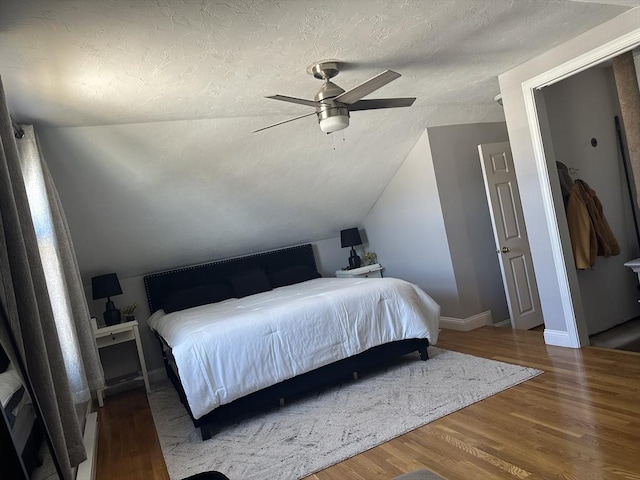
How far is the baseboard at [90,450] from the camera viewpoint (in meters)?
2.62

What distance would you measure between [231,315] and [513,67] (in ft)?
10.1

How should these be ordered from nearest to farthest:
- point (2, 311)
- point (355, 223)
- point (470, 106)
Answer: point (2, 311) < point (470, 106) < point (355, 223)

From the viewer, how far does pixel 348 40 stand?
104 inches

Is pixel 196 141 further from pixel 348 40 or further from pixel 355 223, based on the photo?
pixel 355 223

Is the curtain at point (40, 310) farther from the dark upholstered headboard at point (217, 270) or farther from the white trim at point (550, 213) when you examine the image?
the white trim at point (550, 213)

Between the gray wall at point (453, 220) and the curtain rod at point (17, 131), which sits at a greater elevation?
the curtain rod at point (17, 131)

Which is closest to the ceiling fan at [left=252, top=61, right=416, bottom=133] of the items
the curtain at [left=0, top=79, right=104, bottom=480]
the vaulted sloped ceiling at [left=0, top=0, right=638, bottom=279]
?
the vaulted sloped ceiling at [left=0, top=0, right=638, bottom=279]

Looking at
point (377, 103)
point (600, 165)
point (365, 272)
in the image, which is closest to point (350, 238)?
point (365, 272)

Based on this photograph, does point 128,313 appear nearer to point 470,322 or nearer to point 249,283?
point 249,283

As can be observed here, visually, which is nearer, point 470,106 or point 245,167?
point 245,167

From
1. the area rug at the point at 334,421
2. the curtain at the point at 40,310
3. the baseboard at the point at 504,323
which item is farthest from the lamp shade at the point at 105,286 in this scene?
the baseboard at the point at 504,323

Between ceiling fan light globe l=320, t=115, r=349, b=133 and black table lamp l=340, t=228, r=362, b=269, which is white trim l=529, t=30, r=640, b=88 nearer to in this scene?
ceiling fan light globe l=320, t=115, r=349, b=133

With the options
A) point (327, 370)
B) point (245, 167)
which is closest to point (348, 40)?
point (245, 167)

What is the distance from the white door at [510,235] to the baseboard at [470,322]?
36cm
